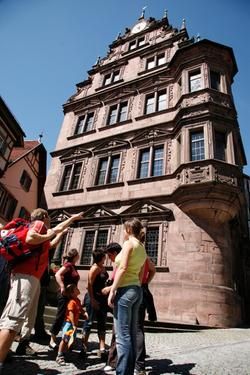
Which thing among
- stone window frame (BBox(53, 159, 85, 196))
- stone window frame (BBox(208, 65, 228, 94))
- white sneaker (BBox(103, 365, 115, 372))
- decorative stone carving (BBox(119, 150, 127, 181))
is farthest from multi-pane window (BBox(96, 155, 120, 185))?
white sneaker (BBox(103, 365, 115, 372))

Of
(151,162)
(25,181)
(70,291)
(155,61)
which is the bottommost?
(70,291)

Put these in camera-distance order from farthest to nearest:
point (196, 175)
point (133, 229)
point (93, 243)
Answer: point (93, 243)
point (196, 175)
point (133, 229)

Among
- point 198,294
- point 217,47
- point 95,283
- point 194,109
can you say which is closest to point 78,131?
point 194,109

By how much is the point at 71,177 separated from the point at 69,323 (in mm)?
13547

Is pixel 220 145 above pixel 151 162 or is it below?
above

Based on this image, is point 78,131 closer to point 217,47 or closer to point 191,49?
point 191,49

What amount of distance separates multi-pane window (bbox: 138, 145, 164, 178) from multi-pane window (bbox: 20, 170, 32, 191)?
10.9m

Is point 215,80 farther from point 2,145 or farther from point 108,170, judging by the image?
point 2,145

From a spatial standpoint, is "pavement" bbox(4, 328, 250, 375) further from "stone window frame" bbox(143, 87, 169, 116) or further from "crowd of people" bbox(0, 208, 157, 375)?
"stone window frame" bbox(143, 87, 169, 116)

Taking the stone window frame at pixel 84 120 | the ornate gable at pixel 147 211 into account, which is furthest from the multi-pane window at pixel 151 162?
the stone window frame at pixel 84 120

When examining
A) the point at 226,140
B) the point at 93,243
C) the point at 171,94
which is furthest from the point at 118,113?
the point at 93,243

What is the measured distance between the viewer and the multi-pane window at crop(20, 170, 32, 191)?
819 inches

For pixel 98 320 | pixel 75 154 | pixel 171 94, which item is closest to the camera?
pixel 98 320

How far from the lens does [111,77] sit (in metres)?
21.7
